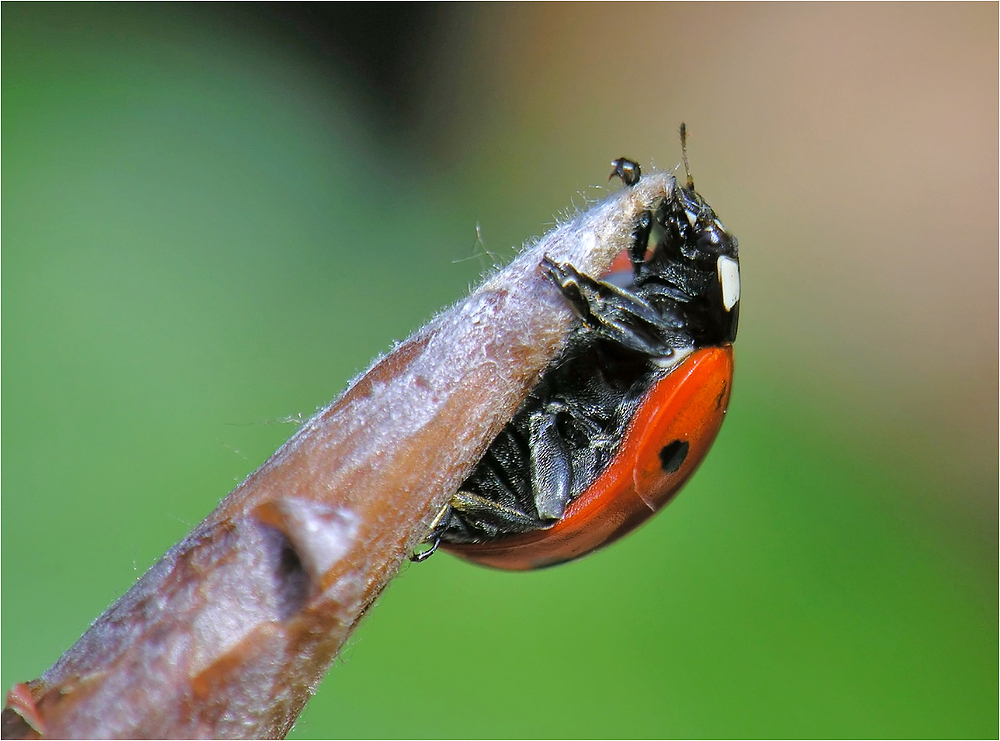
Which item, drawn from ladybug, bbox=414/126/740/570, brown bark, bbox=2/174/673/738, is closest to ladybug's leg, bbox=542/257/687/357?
ladybug, bbox=414/126/740/570

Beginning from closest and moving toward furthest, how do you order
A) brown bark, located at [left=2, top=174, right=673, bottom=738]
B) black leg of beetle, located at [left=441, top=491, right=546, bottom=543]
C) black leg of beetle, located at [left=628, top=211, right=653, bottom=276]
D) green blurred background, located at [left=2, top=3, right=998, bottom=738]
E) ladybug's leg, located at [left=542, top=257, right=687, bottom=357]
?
brown bark, located at [left=2, top=174, right=673, bottom=738], ladybug's leg, located at [left=542, top=257, right=687, bottom=357], black leg of beetle, located at [left=628, top=211, right=653, bottom=276], black leg of beetle, located at [left=441, top=491, right=546, bottom=543], green blurred background, located at [left=2, top=3, right=998, bottom=738]

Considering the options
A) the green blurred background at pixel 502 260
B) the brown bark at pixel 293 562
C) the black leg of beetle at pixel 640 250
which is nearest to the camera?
the brown bark at pixel 293 562

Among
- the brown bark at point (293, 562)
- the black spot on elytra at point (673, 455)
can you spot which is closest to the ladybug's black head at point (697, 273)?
the black spot on elytra at point (673, 455)

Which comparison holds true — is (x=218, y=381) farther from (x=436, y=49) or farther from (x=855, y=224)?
(x=855, y=224)

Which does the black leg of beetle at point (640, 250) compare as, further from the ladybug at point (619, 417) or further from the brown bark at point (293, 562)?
the brown bark at point (293, 562)

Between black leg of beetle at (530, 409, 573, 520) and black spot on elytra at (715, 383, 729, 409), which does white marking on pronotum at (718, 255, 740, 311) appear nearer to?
black spot on elytra at (715, 383, 729, 409)
